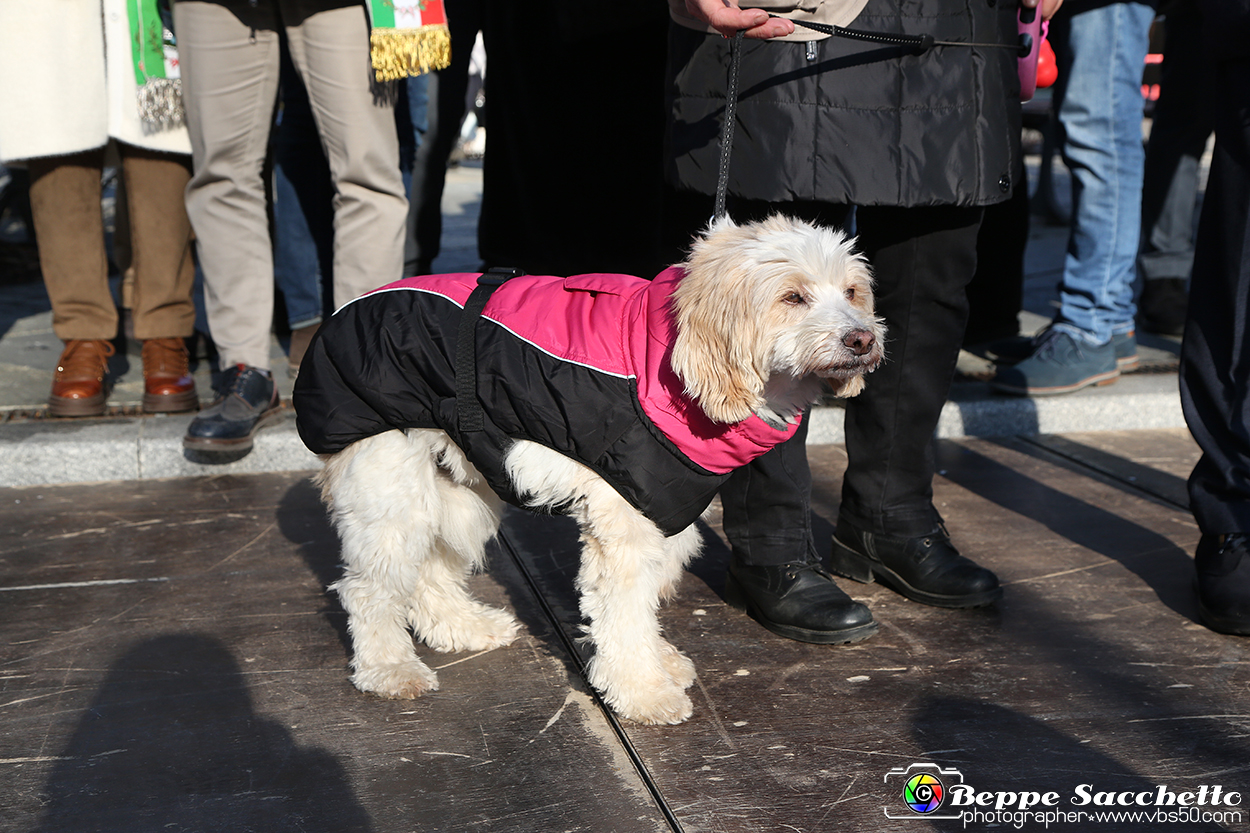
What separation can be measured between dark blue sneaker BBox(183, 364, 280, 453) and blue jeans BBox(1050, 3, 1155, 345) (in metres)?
3.64

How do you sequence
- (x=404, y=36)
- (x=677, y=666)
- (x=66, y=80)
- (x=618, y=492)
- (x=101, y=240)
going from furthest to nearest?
(x=101, y=240)
(x=66, y=80)
(x=404, y=36)
(x=677, y=666)
(x=618, y=492)

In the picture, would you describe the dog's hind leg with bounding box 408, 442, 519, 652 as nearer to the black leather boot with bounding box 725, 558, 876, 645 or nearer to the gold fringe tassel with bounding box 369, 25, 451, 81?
the black leather boot with bounding box 725, 558, 876, 645

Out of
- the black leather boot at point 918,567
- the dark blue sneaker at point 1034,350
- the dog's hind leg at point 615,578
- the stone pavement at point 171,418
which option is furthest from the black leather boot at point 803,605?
the dark blue sneaker at point 1034,350

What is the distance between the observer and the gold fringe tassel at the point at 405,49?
3953mm

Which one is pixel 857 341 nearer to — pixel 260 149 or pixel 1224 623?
pixel 1224 623

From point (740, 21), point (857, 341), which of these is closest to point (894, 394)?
point (857, 341)

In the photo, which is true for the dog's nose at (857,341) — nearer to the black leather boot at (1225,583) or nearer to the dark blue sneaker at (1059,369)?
the black leather boot at (1225,583)

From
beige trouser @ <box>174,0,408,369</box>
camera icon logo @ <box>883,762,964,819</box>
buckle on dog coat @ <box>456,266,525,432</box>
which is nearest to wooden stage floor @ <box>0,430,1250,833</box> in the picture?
camera icon logo @ <box>883,762,964,819</box>

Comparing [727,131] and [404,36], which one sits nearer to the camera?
[727,131]

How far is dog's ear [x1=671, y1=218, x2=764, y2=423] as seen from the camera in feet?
7.93

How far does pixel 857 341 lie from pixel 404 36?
234cm

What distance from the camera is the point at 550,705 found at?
2.73m

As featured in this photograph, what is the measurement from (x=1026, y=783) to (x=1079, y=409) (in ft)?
9.78

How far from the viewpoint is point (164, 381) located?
4.59 metres
